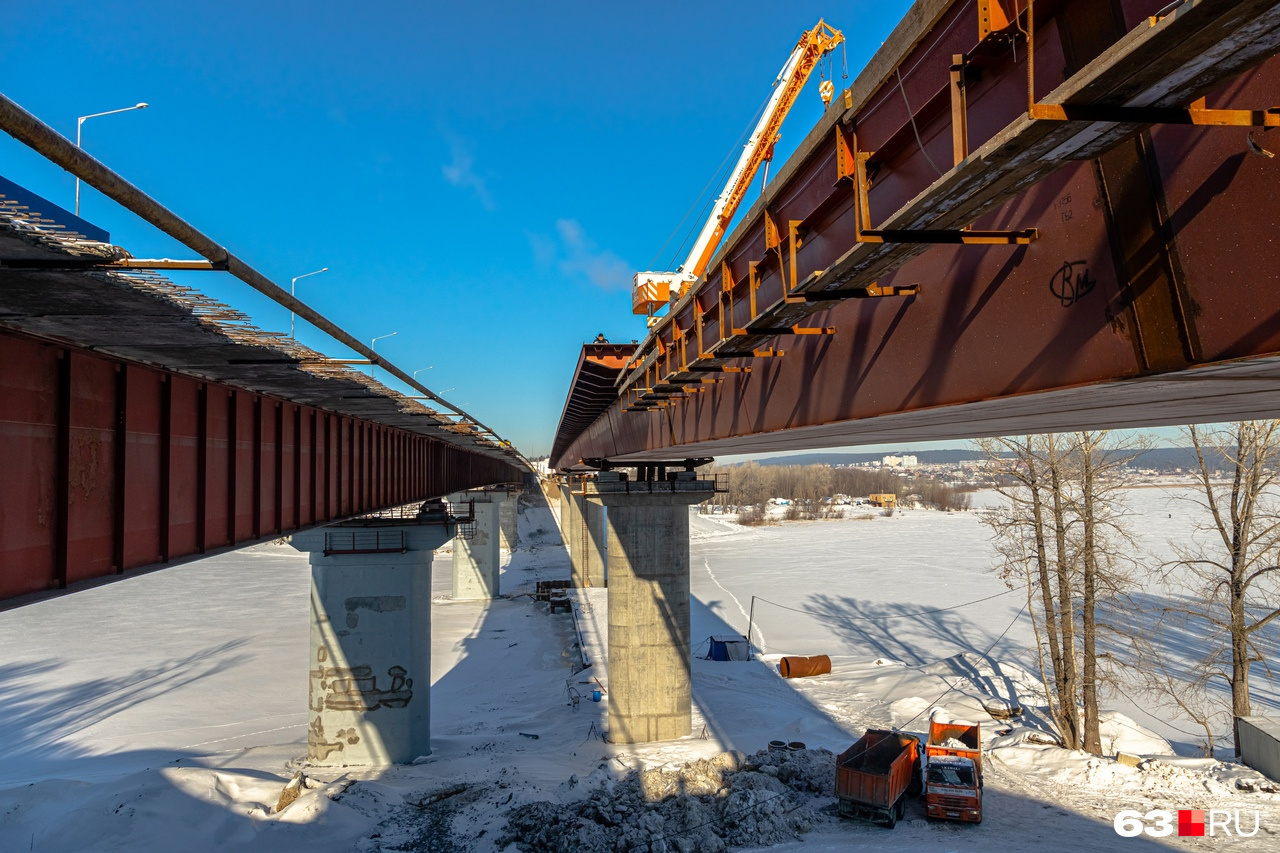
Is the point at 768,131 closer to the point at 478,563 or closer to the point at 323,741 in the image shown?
the point at 478,563

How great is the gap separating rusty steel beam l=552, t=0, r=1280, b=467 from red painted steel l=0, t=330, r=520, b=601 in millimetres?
6788

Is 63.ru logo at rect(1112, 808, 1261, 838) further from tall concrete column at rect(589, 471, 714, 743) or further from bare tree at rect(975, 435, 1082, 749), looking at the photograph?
tall concrete column at rect(589, 471, 714, 743)

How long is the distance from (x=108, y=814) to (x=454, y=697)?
13.4 meters

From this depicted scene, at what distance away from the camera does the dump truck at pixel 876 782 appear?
13.8 m

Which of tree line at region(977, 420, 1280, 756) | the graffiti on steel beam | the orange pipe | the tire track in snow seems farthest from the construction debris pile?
the tire track in snow

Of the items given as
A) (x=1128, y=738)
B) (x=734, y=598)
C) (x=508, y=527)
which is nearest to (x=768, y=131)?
(x=734, y=598)

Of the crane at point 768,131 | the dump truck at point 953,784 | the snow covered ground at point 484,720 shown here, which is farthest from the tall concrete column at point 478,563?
the dump truck at point 953,784

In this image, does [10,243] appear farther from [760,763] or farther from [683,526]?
[683,526]

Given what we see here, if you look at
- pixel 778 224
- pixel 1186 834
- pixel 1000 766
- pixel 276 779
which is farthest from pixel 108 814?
pixel 1186 834

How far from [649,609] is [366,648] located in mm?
7924

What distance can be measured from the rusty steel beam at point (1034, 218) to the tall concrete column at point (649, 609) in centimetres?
1567

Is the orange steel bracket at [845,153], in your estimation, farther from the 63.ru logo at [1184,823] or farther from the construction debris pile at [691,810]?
the 63.ru logo at [1184,823]

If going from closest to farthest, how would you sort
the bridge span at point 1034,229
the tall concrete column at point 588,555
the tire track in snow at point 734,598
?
the bridge span at point 1034,229 < the tire track in snow at point 734,598 < the tall concrete column at point 588,555

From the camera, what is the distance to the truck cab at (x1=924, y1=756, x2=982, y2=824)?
14133mm
